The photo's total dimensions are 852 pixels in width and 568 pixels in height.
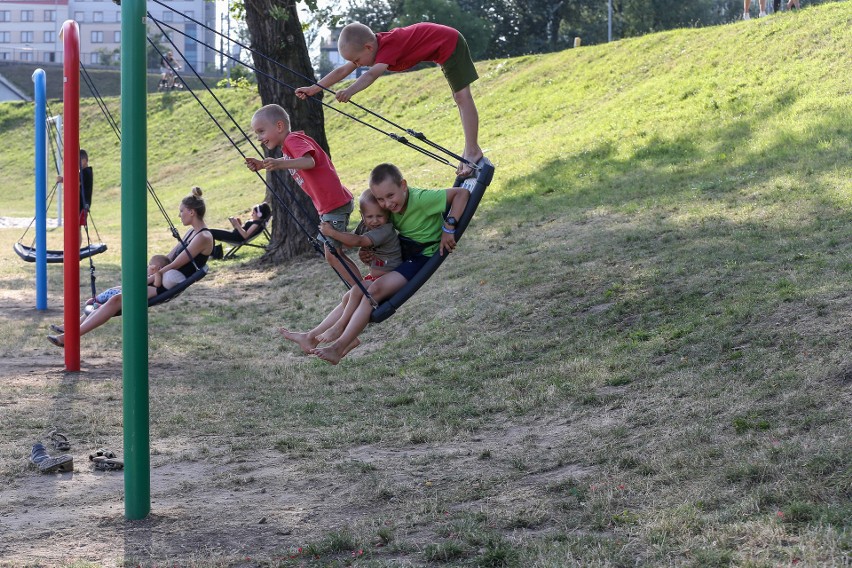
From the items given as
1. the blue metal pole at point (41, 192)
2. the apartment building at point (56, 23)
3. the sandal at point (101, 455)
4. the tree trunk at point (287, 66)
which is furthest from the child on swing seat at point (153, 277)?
the apartment building at point (56, 23)

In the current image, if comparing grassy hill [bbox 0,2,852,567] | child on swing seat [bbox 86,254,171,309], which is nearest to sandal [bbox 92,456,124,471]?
grassy hill [bbox 0,2,852,567]

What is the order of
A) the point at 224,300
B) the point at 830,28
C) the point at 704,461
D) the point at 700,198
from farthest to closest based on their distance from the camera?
the point at 830,28
the point at 224,300
the point at 700,198
the point at 704,461

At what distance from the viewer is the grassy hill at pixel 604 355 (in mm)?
4840

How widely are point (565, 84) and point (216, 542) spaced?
19456mm

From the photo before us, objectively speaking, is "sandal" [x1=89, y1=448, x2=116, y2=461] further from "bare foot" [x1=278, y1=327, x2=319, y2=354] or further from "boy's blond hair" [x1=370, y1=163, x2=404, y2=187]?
"boy's blond hair" [x1=370, y1=163, x2=404, y2=187]

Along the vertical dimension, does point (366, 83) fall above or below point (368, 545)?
above

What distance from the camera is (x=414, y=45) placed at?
6812 mm

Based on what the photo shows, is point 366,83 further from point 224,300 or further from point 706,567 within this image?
point 224,300

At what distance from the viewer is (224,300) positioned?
13758 millimetres

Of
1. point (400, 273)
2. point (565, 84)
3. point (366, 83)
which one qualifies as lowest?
point (400, 273)

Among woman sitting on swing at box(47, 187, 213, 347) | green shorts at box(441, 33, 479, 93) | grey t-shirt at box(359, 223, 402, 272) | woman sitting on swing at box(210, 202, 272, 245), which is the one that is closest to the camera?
grey t-shirt at box(359, 223, 402, 272)

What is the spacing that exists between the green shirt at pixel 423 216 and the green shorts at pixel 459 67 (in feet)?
3.14

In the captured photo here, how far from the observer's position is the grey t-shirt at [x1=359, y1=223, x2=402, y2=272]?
261 inches

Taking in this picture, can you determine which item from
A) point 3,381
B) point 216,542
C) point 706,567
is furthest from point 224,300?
point 706,567
